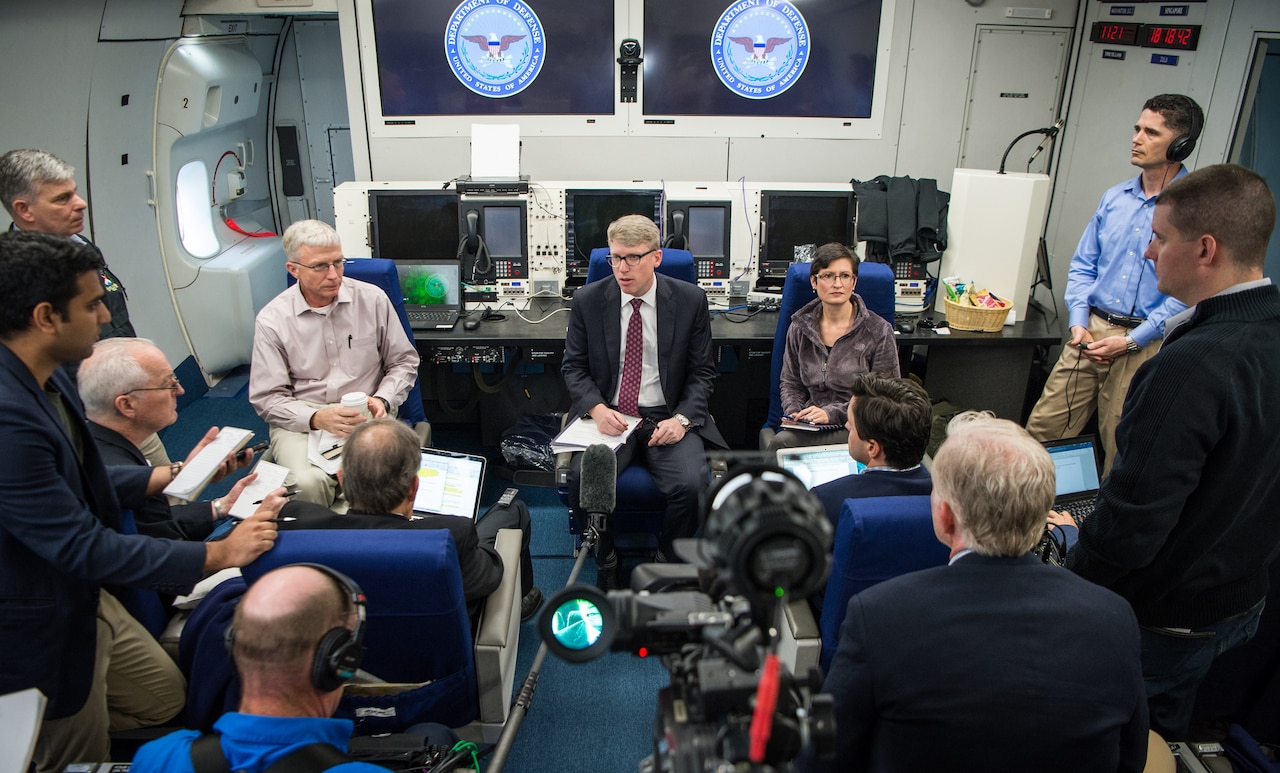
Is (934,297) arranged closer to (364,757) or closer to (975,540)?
(975,540)

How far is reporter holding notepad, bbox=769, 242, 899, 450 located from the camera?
120 inches

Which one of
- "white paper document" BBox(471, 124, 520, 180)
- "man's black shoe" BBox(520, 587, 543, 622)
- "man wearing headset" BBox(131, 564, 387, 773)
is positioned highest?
"white paper document" BBox(471, 124, 520, 180)

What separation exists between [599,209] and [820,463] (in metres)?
1.98

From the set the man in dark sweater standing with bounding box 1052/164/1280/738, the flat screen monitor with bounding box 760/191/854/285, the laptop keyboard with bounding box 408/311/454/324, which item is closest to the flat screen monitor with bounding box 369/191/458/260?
the laptop keyboard with bounding box 408/311/454/324

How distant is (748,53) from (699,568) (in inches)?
148

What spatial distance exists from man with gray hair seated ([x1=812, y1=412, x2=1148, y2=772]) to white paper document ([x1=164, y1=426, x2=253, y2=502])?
5.92 ft

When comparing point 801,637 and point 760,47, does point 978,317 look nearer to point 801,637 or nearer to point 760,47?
point 760,47

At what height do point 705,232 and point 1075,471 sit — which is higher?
point 705,232

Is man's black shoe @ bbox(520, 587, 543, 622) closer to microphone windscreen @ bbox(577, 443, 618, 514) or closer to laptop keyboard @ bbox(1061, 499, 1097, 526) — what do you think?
microphone windscreen @ bbox(577, 443, 618, 514)

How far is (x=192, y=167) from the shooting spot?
4.87 metres

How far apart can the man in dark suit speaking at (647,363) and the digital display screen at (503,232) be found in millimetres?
961

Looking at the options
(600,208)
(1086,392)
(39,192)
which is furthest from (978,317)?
(39,192)

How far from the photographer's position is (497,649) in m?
1.93

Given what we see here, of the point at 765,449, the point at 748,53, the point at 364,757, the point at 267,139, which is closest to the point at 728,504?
the point at 364,757
